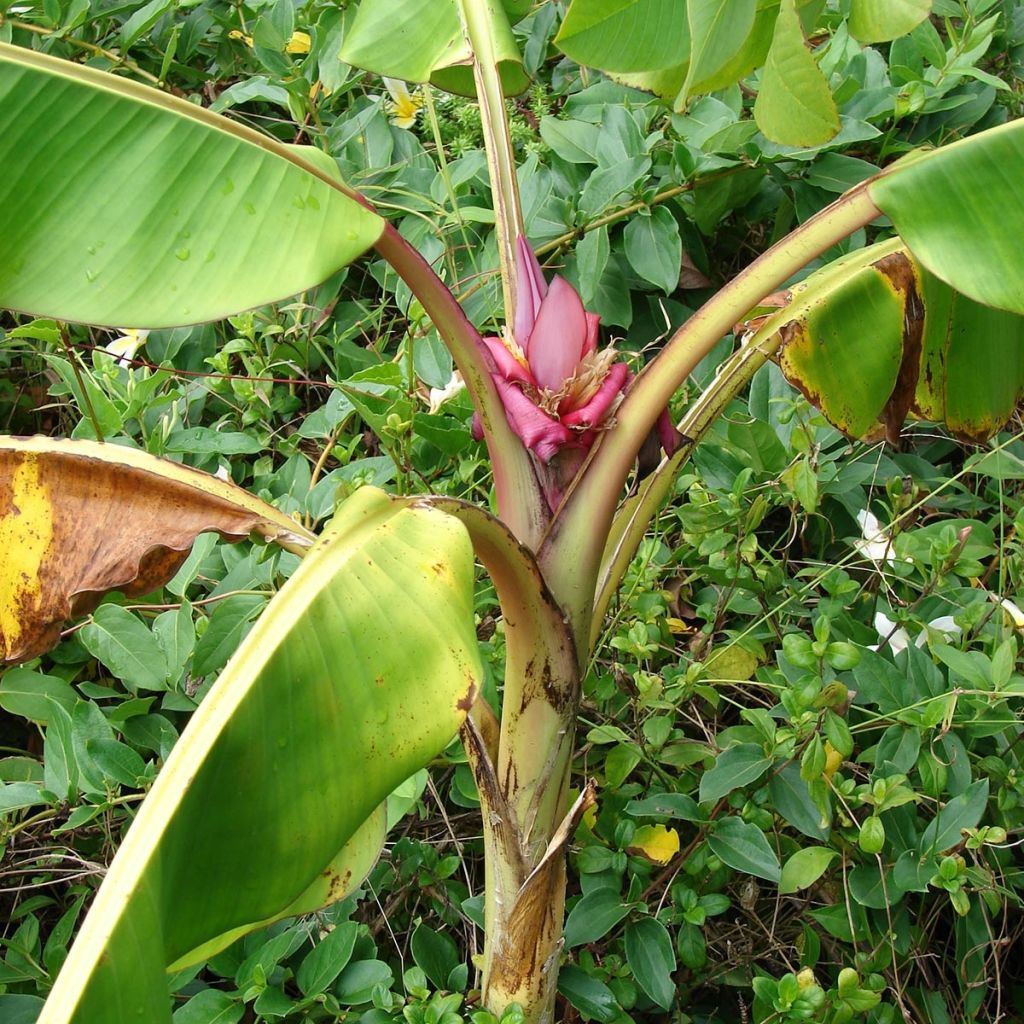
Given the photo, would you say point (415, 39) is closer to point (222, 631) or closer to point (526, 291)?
point (526, 291)

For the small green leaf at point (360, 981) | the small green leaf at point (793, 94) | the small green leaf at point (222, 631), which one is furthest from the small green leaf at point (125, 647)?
the small green leaf at point (793, 94)

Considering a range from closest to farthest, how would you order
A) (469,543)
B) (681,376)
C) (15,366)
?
(469,543) < (681,376) < (15,366)

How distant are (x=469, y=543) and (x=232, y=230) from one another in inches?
10.7

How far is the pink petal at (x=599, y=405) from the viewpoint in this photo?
2.39 ft

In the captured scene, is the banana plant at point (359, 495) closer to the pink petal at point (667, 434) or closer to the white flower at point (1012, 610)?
the pink petal at point (667, 434)

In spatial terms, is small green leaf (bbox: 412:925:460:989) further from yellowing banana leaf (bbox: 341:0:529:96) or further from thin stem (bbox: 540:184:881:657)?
yellowing banana leaf (bbox: 341:0:529:96)

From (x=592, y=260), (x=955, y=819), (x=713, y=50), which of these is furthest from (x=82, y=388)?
(x=955, y=819)

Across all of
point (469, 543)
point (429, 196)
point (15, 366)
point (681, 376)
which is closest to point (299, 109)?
point (429, 196)

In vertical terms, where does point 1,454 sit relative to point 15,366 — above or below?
above

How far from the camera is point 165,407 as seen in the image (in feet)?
4.39

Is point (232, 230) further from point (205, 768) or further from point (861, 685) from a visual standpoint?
point (861, 685)

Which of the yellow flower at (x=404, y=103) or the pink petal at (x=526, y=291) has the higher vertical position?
the yellow flower at (x=404, y=103)

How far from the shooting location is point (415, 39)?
1066mm

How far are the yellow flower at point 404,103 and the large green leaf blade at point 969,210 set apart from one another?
1.03 metres
